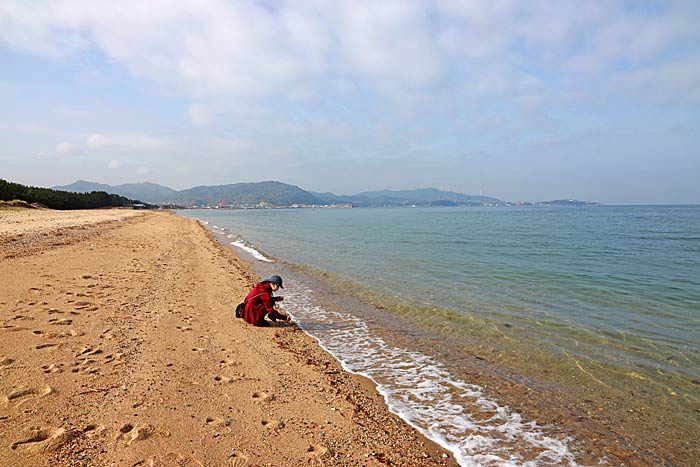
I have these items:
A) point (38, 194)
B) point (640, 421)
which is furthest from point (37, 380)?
point (38, 194)

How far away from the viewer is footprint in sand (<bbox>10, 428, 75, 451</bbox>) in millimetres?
3621

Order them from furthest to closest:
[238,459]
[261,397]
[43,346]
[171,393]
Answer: [43,346]
[261,397]
[171,393]
[238,459]

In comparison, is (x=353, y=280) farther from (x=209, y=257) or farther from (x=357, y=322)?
(x=209, y=257)

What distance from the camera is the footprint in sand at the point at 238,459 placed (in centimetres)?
370

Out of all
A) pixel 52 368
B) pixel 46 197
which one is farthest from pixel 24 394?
pixel 46 197

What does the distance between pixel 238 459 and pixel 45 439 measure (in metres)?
1.95

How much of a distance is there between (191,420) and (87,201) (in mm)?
118516

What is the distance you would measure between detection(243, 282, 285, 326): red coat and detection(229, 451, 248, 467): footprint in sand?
5182mm

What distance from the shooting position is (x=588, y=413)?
567 centimetres

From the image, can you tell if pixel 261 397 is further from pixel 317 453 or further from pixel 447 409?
pixel 447 409

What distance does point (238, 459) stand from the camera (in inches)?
149

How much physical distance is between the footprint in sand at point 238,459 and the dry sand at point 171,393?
0.6 inches

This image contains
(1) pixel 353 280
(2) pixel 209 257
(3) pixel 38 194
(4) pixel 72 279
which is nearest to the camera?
(4) pixel 72 279

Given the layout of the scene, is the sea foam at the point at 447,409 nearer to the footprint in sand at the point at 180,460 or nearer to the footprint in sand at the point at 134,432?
the footprint in sand at the point at 180,460
